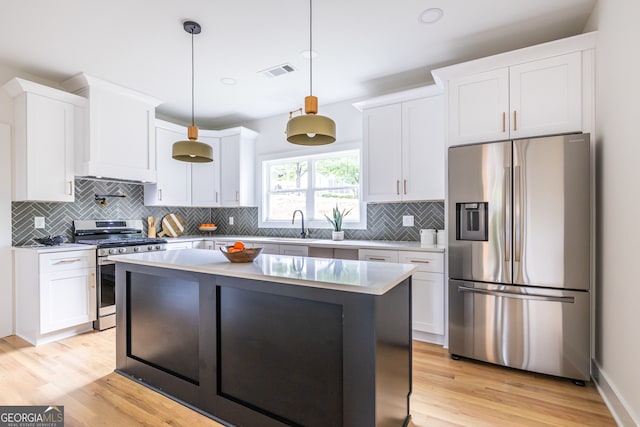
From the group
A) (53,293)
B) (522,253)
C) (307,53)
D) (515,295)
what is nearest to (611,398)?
(515,295)

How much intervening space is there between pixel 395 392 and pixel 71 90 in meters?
4.32

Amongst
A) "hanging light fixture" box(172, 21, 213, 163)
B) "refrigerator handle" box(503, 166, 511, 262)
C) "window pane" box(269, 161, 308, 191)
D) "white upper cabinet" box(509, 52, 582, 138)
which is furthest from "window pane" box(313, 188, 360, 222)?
"hanging light fixture" box(172, 21, 213, 163)

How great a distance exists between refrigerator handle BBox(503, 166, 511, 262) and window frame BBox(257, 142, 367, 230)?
1.62 m

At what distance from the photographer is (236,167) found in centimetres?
476

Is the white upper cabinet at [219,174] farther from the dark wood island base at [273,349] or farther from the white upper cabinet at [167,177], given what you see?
the dark wood island base at [273,349]

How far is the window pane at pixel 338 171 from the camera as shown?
4.27 meters

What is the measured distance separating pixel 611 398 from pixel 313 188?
3523 mm

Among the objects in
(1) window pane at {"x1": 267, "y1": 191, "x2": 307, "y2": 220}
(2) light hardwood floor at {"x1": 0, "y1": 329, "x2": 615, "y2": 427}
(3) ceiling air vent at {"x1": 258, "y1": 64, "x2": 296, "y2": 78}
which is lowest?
(2) light hardwood floor at {"x1": 0, "y1": 329, "x2": 615, "y2": 427}

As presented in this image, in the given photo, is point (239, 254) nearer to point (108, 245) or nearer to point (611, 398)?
point (108, 245)

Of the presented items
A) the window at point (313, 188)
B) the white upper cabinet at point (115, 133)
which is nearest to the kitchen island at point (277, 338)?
the white upper cabinet at point (115, 133)

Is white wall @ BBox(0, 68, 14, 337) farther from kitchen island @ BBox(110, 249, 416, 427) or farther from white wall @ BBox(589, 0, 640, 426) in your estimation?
white wall @ BBox(589, 0, 640, 426)

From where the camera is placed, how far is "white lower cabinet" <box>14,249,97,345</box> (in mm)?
3064

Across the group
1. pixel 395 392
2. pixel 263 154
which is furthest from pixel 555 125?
pixel 263 154

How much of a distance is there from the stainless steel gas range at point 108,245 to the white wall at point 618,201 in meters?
4.13
